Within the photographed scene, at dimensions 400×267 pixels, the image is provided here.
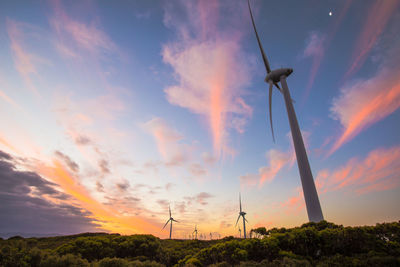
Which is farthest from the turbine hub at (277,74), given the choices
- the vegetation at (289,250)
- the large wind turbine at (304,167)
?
the vegetation at (289,250)

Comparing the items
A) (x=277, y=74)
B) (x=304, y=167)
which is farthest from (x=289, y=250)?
(x=277, y=74)

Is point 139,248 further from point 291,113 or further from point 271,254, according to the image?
point 291,113

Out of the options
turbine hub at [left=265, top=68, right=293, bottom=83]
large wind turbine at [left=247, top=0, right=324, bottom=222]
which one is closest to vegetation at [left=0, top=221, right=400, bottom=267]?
large wind turbine at [left=247, top=0, right=324, bottom=222]

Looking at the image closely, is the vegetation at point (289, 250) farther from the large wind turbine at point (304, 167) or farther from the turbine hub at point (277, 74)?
the turbine hub at point (277, 74)

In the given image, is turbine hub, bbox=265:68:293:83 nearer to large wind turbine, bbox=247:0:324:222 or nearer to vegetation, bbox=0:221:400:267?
large wind turbine, bbox=247:0:324:222

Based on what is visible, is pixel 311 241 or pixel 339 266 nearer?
pixel 339 266

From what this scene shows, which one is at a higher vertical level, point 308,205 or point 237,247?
point 308,205

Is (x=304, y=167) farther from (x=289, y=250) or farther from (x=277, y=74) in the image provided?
(x=277, y=74)

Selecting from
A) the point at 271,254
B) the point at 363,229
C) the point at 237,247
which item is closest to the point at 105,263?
the point at 237,247

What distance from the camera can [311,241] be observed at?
72.9ft

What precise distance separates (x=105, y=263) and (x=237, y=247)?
50.4ft

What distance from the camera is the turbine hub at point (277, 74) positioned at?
5394cm

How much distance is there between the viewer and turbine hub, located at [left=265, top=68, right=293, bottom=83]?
177 ft

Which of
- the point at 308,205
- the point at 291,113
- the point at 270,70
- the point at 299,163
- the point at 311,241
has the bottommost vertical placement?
the point at 311,241
